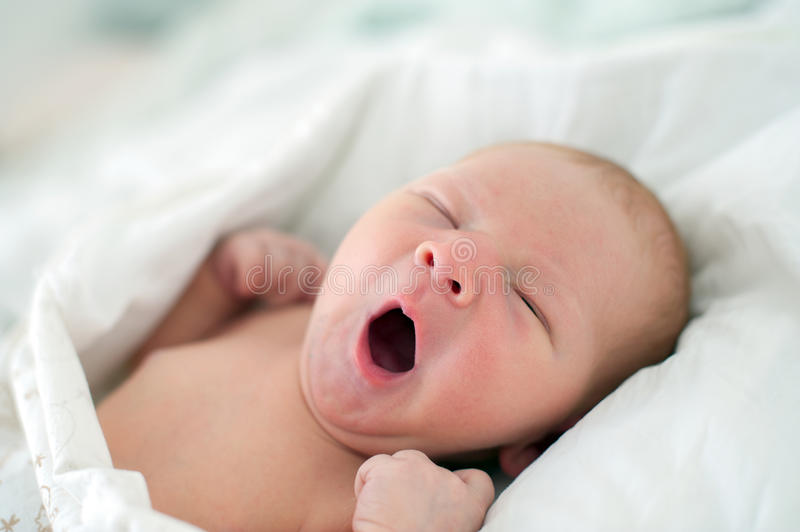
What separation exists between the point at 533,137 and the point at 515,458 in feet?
2.07

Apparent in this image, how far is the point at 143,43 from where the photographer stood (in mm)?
2098

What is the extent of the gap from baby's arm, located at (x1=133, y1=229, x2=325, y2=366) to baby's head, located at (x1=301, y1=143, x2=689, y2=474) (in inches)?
10.5

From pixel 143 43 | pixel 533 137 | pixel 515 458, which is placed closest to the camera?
pixel 515 458

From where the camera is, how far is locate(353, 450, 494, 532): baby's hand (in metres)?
0.65

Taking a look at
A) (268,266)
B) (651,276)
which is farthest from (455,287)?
(268,266)

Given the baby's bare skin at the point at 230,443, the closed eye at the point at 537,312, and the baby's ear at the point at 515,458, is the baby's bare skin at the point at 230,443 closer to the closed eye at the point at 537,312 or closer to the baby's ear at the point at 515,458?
the baby's ear at the point at 515,458

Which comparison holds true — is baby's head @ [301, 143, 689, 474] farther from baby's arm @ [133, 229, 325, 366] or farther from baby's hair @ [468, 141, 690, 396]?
baby's arm @ [133, 229, 325, 366]

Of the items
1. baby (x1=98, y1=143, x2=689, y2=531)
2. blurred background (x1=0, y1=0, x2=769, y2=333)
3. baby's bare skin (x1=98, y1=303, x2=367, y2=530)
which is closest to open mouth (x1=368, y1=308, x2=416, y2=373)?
baby (x1=98, y1=143, x2=689, y2=531)

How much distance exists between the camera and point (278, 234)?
1.21 m

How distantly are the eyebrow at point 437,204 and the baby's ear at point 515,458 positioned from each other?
1.10 ft

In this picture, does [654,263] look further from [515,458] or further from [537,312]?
[515,458]

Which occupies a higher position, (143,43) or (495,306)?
(143,43)

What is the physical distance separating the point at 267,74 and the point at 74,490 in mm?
1257

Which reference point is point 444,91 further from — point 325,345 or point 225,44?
point 225,44
